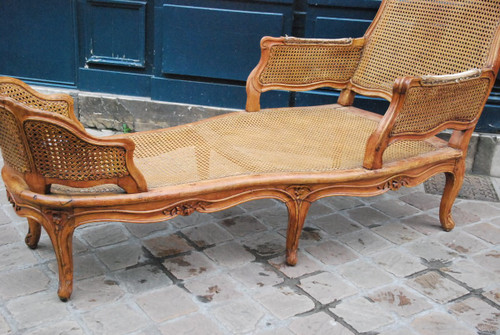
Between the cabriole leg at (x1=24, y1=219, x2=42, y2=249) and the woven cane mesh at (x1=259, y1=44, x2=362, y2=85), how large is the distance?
1.56m

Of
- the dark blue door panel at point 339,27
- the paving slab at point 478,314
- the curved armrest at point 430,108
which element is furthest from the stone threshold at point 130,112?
the paving slab at point 478,314

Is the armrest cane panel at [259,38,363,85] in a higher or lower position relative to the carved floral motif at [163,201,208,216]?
higher

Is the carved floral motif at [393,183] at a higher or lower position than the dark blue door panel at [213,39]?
lower

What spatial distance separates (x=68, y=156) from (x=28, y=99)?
2.01 ft

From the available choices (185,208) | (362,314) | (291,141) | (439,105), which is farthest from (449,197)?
(185,208)

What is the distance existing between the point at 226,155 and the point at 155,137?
0.44 m

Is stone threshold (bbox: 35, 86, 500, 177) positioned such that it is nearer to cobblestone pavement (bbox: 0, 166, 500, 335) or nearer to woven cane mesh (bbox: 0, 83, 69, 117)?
cobblestone pavement (bbox: 0, 166, 500, 335)

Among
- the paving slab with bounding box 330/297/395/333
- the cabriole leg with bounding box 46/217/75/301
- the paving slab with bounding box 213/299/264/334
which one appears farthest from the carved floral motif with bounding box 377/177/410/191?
the cabriole leg with bounding box 46/217/75/301

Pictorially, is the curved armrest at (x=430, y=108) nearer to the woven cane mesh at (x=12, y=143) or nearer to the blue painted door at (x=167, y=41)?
the blue painted door at (x=167, y=41)

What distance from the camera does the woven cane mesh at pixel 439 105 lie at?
289 centimetres

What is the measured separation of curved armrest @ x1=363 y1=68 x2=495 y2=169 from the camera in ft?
9.32

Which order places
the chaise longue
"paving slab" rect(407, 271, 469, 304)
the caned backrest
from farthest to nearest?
"paving slab" rect(407, 271, 469, 304), the chaise longue, the caned backrest

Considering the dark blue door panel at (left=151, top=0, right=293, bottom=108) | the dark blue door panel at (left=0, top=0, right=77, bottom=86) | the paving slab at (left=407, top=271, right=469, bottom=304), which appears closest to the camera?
the paving slab at (left=407, top=271, right=469, bottom=304)

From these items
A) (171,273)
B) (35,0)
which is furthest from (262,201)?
(35,0)
